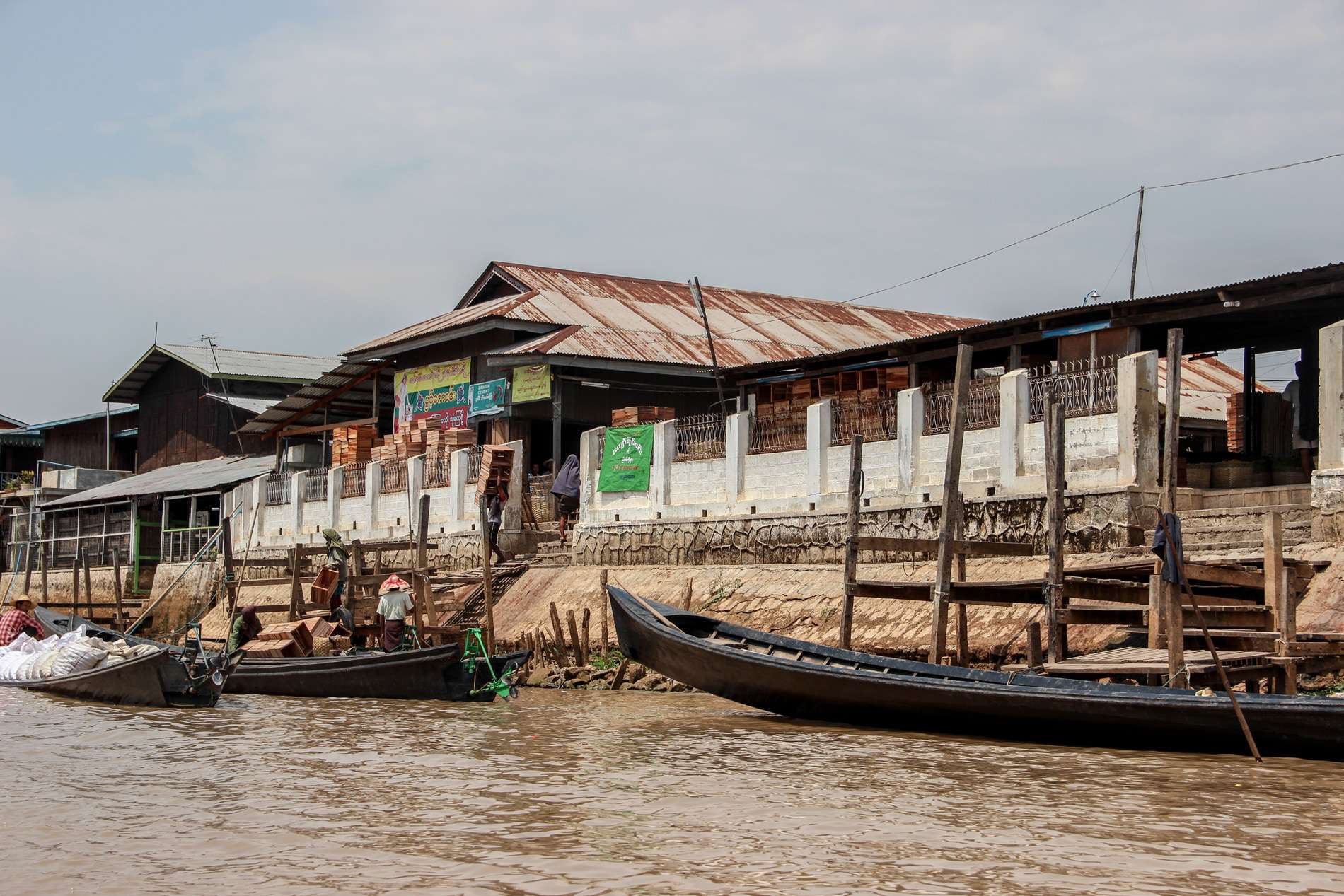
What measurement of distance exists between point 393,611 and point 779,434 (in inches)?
266

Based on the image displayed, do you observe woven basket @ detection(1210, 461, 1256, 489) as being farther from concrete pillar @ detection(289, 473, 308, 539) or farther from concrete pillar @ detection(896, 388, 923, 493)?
concrete pillar @ detection(289, 473, 308, 539)

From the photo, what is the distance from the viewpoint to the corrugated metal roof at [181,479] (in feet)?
120

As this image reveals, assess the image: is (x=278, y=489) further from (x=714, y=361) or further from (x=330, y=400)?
(x=714, y=361)

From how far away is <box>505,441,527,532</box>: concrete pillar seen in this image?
26828 mm

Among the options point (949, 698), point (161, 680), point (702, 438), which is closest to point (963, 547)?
point (949, 698)

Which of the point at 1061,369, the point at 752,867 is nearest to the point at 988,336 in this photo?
the point at 1061,369

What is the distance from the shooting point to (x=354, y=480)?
31.2 m

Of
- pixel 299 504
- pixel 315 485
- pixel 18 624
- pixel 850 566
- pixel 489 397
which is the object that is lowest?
pixel 18 624

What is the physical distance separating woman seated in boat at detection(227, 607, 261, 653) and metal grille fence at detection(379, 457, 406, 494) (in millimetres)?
8276

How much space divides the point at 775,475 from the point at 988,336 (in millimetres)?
3953

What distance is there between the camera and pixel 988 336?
2134cm

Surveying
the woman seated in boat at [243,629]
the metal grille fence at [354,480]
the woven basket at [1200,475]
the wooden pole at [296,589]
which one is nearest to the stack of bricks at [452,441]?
the metal grille fence at [354,480]

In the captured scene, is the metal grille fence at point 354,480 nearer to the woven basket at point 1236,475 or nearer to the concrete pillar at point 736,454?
the concrete pillar at point 736,454

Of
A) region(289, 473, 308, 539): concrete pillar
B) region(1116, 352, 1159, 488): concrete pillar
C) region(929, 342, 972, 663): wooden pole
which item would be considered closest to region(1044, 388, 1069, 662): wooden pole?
region(929, 342, 972, 663): wooden pole
